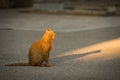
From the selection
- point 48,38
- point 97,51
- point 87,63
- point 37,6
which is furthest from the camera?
point 37,6

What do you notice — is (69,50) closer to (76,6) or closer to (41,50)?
(41,50)

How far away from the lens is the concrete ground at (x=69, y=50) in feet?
19.2

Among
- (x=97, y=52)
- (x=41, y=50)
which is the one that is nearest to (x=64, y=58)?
(x=97, y=52)

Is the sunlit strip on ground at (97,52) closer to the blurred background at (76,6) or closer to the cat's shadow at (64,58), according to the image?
the cat's shadow at (64,58)

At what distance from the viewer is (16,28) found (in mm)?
12586

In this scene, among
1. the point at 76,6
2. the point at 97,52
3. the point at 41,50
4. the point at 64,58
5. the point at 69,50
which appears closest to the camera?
the point at 41,50

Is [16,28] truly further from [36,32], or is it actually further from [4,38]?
[4,38]

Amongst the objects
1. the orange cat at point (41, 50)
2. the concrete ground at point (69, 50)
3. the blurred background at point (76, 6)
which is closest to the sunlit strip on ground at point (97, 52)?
the concrete ground at point (69, 50)

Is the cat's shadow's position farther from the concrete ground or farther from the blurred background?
the blurred background

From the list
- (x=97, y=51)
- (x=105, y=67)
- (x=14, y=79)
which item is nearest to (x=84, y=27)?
(x=97, y=51)

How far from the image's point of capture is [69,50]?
8.27 metres

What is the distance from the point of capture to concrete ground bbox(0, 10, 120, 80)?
5863 millimetres

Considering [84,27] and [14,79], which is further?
[84,27]

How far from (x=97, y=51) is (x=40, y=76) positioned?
2553mm
